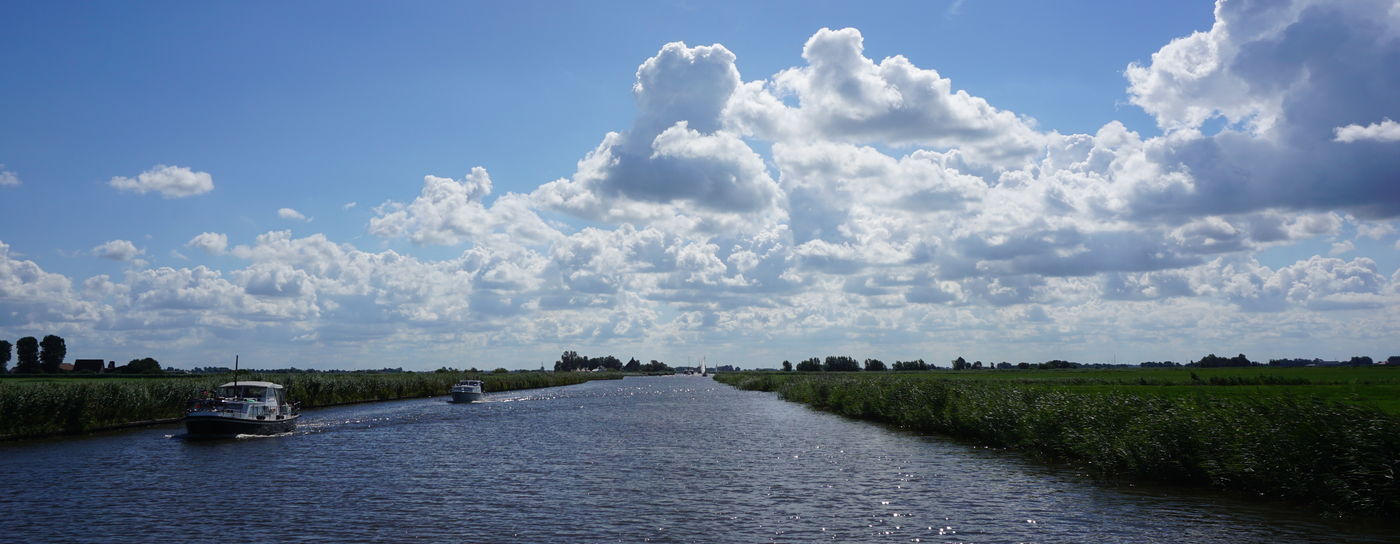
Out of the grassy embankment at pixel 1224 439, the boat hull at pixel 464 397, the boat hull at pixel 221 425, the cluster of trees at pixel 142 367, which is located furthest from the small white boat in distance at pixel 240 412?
the cluster of trees at pixel 142 367

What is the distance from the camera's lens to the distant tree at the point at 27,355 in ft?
634

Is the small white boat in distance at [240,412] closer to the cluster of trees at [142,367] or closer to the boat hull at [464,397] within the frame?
the boat hull at [464,397]

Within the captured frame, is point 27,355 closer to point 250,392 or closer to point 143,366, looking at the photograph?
point 143,366

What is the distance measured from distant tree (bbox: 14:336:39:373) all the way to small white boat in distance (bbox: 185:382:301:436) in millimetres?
178913

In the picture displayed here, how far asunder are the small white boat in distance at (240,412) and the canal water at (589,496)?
1576 millimetres

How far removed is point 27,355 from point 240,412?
190841 millimetres

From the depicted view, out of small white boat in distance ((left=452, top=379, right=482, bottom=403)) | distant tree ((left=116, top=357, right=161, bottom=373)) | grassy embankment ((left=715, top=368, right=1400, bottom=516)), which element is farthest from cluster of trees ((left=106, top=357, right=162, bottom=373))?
grassy embankment ((left=715, top=368, right=1400, bottom=516))

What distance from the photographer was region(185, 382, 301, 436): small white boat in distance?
5156 cm

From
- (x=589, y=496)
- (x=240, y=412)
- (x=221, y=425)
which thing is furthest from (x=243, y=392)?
(x=589, y=496)

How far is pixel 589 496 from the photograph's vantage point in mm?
31000

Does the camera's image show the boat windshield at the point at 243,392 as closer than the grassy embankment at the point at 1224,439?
No

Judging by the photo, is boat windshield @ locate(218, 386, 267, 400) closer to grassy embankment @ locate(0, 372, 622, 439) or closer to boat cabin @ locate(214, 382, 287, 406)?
boat cabin @ locate(214, 382, 287, 406)

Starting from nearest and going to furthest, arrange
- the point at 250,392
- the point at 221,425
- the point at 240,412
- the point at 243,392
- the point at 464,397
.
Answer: the point at 221,425 < the point at 240,412 < the point at 243,392 < the point at 250,392 < the point at 464,397

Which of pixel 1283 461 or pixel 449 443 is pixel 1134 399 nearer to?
pixel 1283 461
